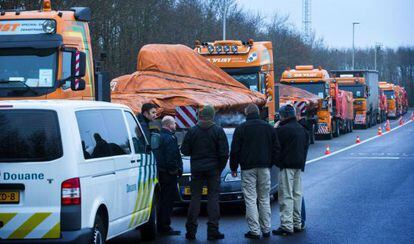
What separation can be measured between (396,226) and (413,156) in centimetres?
1711

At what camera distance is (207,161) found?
11836 millimetres

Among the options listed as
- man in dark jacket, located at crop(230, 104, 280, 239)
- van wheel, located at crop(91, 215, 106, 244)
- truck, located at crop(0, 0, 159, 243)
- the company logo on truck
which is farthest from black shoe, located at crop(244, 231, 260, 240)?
the company logo on truck

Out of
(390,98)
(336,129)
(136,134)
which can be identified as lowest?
(390,98)

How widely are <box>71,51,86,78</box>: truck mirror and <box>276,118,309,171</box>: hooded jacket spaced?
3566 mm

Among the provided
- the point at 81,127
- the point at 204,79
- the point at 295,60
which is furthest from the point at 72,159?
the point at 295,60

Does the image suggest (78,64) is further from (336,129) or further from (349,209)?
(336,129)

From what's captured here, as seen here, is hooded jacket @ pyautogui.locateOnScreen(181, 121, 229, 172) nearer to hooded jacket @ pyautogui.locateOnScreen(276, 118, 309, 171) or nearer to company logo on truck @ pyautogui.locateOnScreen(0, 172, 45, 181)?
hooded jacket @ pyautogui.locateOnScreen(276, 118, 309, 171)

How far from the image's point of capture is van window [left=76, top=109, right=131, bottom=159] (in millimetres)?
9156

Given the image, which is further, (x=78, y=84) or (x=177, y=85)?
(x=177, y=85)

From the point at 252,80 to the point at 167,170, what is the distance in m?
13.1

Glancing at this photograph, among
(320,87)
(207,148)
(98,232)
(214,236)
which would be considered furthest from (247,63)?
(320,87)

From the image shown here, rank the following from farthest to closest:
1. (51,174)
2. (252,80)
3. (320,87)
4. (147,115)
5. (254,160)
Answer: (320,87), (252,80), (147,115), (254,160), (51,174)

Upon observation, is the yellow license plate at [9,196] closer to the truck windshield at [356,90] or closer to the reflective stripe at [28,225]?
the reflective stripe at [28,225]

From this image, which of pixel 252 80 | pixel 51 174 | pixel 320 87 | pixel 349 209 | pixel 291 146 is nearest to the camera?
pixel 51 174
